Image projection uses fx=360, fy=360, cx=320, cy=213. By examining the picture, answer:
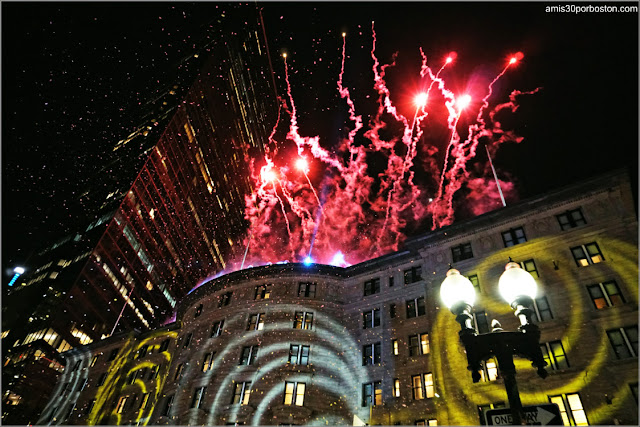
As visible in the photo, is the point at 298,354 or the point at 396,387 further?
the point at 298,354

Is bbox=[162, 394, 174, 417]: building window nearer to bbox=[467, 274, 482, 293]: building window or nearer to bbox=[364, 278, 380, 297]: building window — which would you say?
bbox=[364, 278, 380, 297]: building window

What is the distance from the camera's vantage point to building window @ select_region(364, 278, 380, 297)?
106 feet

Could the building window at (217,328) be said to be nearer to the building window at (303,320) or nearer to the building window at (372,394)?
the building window at (303,320)

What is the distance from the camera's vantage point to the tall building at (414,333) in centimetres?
1989

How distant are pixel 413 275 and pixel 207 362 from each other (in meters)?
19.7

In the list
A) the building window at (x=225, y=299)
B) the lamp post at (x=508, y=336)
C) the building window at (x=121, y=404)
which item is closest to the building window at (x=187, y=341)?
the building window at (x=225, y=299)

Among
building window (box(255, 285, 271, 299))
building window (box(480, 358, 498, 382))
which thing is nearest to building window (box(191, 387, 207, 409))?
building window (box(255, 285, 271, 299))

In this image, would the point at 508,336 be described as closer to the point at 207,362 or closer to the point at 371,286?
the point at 371,286

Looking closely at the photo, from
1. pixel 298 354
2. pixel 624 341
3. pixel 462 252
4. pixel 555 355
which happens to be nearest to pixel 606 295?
pixel 624 341

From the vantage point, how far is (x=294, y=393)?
1079 inches

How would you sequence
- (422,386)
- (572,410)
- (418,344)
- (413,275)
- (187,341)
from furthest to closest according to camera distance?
(187,341) → (413,275) → (418,344) → (422,386) → (572,410)

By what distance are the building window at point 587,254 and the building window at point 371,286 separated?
15.0 meters

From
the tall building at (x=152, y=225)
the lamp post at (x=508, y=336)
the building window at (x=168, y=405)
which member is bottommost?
the lamp post at (x=508, y=336)

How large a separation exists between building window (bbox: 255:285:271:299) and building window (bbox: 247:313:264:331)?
1.92 m
